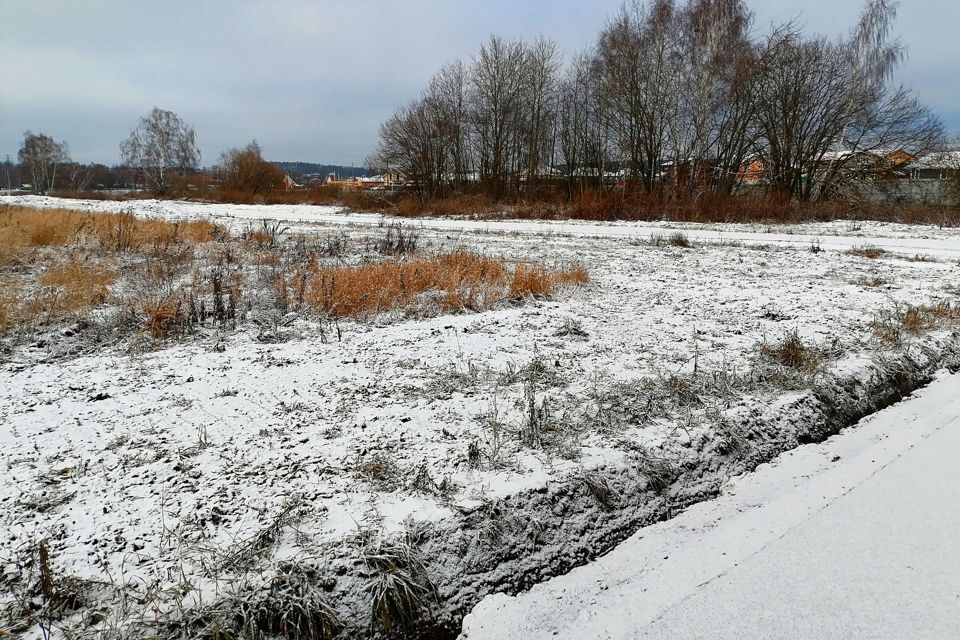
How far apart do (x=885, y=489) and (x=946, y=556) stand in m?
0.63

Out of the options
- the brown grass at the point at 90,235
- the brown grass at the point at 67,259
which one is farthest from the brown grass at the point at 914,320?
the brown grass at the point at 90,235

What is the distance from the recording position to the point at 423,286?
6.97 meters

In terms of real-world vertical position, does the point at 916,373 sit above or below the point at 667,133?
below

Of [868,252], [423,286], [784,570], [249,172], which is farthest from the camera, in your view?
[249,172]

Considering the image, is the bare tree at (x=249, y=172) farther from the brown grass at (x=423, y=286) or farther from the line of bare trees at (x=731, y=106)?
the brown grass at (x=423, y=286)

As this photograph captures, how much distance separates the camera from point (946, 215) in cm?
1928

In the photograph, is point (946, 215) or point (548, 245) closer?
point (548, 245)

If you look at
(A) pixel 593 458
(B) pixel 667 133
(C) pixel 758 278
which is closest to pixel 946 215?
(B) pixel 667 133

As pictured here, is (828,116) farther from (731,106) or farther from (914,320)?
(914,320)

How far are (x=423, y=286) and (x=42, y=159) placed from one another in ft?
267

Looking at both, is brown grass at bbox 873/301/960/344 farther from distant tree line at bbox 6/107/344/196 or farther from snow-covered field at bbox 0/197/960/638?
distant tree line at bbox 6/107/344/196

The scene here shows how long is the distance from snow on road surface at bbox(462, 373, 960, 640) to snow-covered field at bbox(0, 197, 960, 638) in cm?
16

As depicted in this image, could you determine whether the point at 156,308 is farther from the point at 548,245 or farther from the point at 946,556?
the point at 548,245

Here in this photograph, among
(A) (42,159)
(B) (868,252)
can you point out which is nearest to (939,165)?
(B) (868,252)
